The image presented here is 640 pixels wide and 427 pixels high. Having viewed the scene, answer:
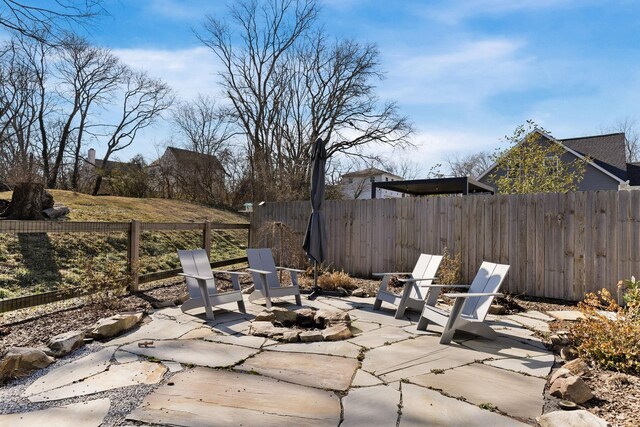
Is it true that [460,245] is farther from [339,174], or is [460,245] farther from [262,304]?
[339,174]

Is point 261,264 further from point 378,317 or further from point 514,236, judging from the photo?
point 514,236

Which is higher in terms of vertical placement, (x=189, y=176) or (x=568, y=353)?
(x=189, y=176)

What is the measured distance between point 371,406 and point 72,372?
2.17 m

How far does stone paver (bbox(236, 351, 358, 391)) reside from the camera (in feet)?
9.18

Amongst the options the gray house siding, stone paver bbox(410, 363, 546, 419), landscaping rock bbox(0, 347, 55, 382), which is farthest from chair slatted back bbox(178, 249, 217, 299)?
the gray house siding

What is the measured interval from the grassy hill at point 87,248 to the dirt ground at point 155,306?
49 cm

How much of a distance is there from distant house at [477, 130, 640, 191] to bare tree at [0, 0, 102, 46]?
1458 cm

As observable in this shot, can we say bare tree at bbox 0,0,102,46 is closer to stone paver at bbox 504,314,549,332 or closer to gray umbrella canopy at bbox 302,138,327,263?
gray umbrella canopy at bbox 302,138,327,263

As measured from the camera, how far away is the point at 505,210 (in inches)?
250

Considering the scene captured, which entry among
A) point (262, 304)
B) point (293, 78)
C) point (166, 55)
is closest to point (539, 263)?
point (262, 304)

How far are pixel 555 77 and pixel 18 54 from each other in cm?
1125

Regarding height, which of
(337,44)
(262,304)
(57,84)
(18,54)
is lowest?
(262,304)

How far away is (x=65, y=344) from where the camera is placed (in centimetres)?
338

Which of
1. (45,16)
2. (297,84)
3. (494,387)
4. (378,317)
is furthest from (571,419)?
(297,84)
